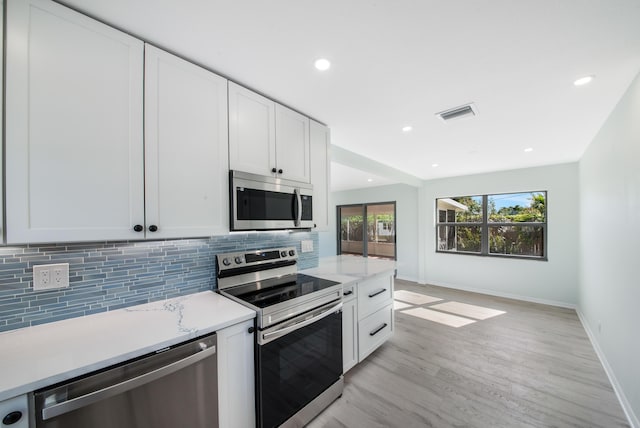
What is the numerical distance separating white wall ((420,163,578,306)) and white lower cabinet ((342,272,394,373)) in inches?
126

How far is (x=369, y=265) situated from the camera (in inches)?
114

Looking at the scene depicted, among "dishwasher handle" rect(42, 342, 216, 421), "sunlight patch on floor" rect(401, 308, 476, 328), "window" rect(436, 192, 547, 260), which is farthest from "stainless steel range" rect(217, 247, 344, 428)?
"window" rect(436, 192, 547, 260)

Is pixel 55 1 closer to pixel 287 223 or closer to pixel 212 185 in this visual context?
pixel 212 185

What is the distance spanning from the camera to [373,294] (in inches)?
97.7

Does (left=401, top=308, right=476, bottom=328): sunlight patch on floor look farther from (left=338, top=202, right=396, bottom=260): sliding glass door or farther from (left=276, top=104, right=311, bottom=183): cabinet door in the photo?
(left=276, top=104, right=311, bottom=183): cabinet door

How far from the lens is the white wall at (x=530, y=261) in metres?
4.12

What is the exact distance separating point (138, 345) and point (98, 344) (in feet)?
0.60

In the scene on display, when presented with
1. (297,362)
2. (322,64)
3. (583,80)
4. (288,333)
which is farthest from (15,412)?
(583,80)

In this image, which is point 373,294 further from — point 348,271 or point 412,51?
point 412,51

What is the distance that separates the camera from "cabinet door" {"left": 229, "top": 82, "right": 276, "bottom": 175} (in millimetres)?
1738

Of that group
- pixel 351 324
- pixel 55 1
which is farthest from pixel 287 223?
pixel 55 1

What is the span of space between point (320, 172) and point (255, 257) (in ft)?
3.38

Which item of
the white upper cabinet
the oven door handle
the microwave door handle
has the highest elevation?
the white upper cabinet

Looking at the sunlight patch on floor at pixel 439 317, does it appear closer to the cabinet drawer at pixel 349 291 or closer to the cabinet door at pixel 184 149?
the cabinet drawer at pixel 349 291
